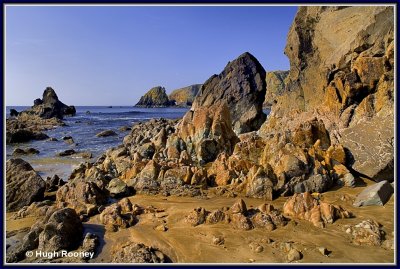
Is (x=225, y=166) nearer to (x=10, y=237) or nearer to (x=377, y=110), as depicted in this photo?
(x=377, y=110)

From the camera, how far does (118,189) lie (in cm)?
1129

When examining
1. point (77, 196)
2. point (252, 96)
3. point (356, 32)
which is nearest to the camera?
point (77, 196)

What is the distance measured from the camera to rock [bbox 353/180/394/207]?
360 inches

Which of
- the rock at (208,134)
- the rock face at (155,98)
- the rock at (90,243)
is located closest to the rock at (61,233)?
the rock at (90,243)

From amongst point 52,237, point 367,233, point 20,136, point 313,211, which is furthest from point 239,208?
point 20,136

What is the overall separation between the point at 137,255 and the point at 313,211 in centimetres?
453

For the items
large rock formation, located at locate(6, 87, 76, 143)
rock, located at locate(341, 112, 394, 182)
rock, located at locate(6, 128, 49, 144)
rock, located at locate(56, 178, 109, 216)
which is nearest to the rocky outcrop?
rock, located at locate(56, 178, 109, 216)

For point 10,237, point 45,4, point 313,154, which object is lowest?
point 10,237

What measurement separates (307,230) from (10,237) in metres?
7.20

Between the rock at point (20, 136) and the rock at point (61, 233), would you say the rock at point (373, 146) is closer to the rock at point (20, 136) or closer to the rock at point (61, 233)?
the rock at point (61, 233)

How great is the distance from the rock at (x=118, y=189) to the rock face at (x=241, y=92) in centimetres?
1892

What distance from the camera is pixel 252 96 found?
3216cm

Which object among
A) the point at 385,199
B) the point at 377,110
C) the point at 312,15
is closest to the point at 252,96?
the point at 312,15

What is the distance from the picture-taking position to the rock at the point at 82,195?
9.83 m
